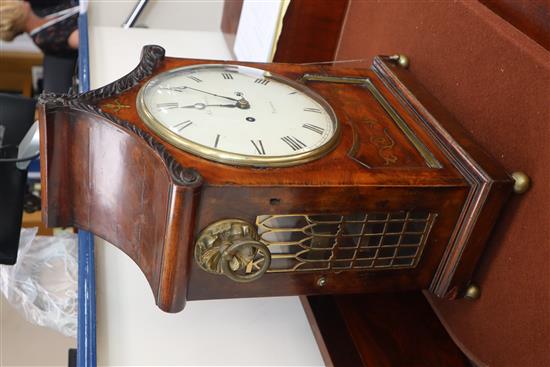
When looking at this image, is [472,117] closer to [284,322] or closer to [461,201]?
[461,201]

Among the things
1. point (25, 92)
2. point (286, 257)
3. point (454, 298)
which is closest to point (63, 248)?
point (286, 257)

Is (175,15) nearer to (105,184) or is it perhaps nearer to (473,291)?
(105,184)

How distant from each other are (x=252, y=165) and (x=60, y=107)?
9.5 inches

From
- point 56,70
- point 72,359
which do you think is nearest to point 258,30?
point 72,359

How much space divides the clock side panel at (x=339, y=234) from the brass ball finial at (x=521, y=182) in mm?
Answer: 64

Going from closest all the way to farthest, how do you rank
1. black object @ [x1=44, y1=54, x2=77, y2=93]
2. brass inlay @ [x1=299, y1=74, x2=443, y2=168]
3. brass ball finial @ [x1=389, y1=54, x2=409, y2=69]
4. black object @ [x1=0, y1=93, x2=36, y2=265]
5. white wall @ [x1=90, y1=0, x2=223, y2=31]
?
brass inlay @ [x1=299, y1=74, x2=443, y2=168]
brass ball finial @ [x1=389, y1=54, x2=409, y2=69]
black object @ [x1=0, y1=93, x2=36, y2=265]
white wall @ [x1=90, y1=0, x2=223, y2=31]
black object @ [x1=44, y1=54, x2=77, y2=93]

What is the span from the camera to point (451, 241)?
2.49 ft

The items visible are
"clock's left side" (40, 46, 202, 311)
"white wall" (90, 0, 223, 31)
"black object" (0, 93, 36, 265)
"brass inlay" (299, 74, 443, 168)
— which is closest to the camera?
"clock's left side" (40, 46, 202, 311)

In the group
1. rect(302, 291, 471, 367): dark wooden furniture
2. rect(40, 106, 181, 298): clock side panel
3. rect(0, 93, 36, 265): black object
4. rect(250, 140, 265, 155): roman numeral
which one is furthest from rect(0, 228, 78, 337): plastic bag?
rect(250, 140, 265, 155): roman numeral

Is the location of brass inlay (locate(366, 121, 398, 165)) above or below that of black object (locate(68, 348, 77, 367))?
above

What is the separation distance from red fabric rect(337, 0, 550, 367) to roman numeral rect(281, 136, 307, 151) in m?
0.27

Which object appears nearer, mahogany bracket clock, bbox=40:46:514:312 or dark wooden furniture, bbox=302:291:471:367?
mahogany bracket clock, bbox=40:46:514:312

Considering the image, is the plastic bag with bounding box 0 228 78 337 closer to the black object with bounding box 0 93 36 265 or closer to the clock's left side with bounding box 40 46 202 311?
the black object with bounding box 0 93 36 265

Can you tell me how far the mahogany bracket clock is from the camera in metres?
0.65
